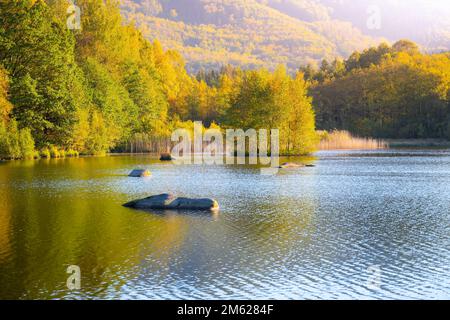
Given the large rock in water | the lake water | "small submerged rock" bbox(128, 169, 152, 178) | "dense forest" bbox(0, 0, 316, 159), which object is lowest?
the lake water

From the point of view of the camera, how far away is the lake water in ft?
34.6

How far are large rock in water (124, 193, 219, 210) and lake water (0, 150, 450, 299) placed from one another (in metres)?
0.55

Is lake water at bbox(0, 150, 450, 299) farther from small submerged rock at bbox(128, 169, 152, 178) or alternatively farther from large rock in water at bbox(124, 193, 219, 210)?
small submerged rock at bbox(128, 169, 152, 178)

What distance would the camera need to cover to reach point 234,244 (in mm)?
14227

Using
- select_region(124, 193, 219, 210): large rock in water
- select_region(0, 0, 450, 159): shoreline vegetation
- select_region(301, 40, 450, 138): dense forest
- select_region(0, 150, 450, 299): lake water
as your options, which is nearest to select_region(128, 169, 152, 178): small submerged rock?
select_region(0, 150, 450, 299): lake water

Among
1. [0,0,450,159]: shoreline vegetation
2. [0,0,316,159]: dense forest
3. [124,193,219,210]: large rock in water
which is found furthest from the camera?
[0,0,450,159]: shoreline vegetation

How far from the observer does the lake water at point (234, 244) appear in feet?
34.6

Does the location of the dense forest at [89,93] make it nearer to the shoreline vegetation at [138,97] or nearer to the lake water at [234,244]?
the shoreline vegetation at [138,97]

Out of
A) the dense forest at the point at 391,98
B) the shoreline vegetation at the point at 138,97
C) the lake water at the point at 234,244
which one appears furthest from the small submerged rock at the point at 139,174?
the dense forest at the point at 391,98

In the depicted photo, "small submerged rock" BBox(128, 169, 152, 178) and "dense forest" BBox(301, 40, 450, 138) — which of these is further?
"dense forest" BBox(301, 40, 450, 138)

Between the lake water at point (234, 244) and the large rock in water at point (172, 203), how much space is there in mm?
554

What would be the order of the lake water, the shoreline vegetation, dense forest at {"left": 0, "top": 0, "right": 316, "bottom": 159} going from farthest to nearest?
the shoreline vegetation → dense forest at {"left": 0, "top": 0, "right": 316, "bottom": 159} → the lake water

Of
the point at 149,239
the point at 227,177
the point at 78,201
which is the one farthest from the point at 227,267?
the point at 227,177

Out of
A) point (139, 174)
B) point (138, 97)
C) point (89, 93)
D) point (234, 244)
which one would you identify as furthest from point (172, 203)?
point (138, 97)
